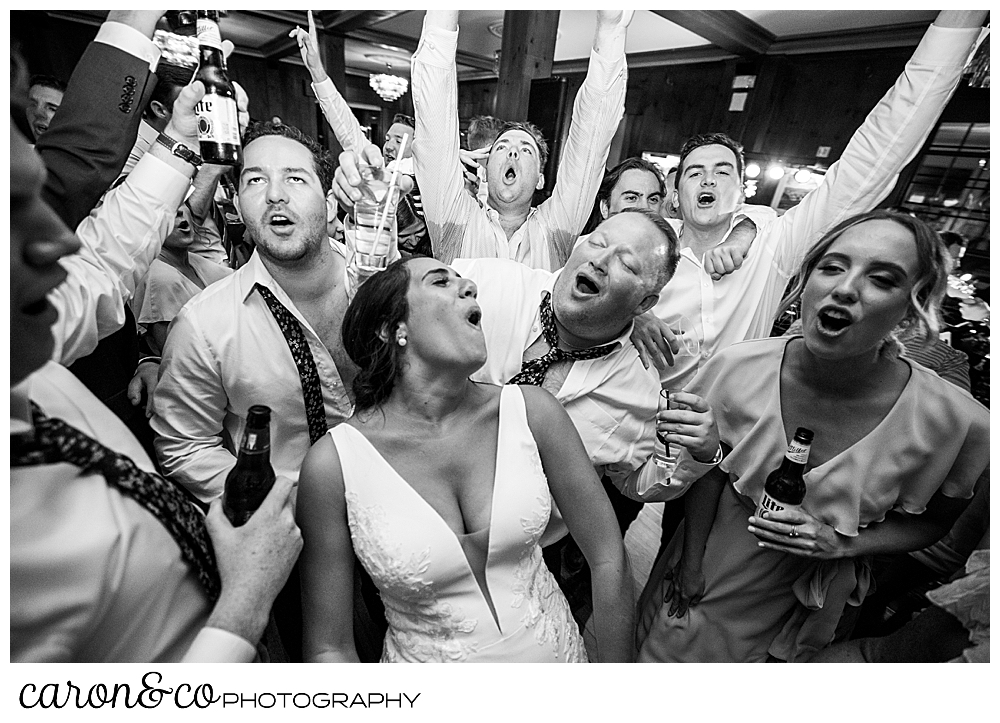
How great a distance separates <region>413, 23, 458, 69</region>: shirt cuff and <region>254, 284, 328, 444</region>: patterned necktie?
29.0 inches

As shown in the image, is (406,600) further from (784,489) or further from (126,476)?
(784,489)

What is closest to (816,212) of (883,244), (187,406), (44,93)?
(883,244)

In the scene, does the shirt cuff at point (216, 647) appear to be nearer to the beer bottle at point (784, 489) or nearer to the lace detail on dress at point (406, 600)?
the lace detail on dress at point (406, 600)

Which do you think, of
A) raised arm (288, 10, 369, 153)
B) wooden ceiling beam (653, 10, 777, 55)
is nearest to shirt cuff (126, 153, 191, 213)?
raised arm (288, 10, 369, 153)

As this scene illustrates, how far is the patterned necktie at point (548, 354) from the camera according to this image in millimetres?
1376

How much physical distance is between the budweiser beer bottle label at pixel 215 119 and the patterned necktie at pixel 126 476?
0.65 m

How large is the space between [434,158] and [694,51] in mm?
802

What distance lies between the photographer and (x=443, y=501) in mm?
1087

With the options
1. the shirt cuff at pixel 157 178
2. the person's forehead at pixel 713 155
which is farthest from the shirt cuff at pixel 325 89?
the person's forehead at pixel 713 155

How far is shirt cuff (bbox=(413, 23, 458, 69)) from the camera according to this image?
1191 millimetres

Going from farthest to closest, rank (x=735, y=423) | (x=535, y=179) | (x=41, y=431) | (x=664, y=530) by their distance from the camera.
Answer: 1. (x=535, y=179)
2. (x=664, y=530)
3. (x=735, y=423)
4. (x=41, y=431)
